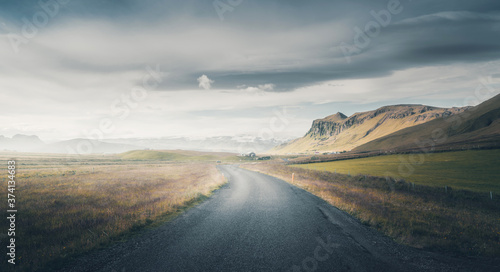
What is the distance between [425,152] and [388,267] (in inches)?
2558

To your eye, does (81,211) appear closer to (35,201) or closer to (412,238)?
(35,201)

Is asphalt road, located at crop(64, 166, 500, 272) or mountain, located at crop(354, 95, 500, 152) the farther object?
mountain, located at crop(354, 95, 500, 152)

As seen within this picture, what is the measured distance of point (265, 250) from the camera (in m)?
6.88

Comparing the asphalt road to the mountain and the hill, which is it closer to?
the mountain

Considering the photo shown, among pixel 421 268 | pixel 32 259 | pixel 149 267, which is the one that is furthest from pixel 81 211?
pixel 421 268

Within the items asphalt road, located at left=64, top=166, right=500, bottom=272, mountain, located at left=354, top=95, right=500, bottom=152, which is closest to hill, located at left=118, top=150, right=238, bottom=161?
mountain, located at left=354, top=95, right=500, bottom=152

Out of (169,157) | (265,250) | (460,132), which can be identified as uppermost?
(460,132)

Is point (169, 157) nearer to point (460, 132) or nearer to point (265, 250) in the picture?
point (265, 250)

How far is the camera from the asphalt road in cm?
586

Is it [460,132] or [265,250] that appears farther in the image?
[460,132]

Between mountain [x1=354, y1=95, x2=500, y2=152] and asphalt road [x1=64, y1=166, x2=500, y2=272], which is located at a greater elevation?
mountain [x1=354, y1=95, x2=500, y2=152]

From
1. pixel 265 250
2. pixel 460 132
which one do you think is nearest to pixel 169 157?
pixel 265 250

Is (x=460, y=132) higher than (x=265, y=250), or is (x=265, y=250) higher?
(x=460, y=132)

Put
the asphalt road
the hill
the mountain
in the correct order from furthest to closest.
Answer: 1. the hill
2. the mountain
3. the asphalt road
